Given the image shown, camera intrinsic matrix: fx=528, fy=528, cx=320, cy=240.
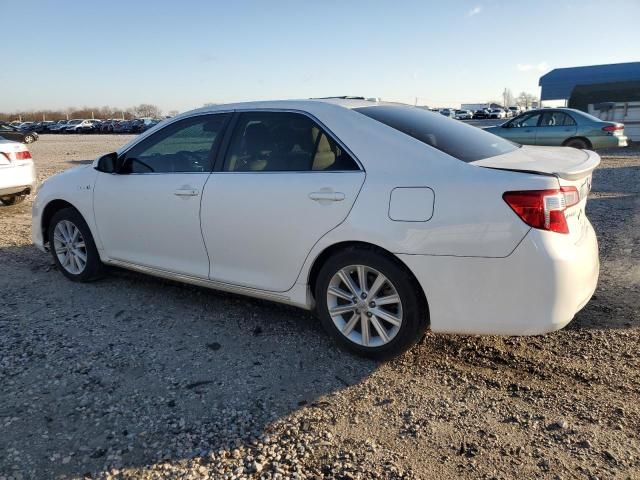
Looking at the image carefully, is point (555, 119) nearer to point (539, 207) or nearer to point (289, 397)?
point (539, 207)

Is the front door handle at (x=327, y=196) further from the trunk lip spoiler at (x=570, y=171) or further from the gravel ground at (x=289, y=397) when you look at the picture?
the gravel ground at (x=289, y=397)

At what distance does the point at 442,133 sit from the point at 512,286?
3.88 ft

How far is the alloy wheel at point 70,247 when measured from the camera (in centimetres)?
502

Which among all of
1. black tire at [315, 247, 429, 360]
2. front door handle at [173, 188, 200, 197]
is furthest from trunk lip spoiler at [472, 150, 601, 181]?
front door handle at [173, 188, 200, 197]

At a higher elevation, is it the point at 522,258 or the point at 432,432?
the point at 522,258

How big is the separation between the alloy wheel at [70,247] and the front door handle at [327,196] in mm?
2669

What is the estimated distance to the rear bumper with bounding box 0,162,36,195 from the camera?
8.50 metres

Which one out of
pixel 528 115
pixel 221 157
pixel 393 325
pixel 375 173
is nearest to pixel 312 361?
pixel 393 325

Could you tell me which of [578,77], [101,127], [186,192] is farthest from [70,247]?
[578,77]

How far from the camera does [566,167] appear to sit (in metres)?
3.10

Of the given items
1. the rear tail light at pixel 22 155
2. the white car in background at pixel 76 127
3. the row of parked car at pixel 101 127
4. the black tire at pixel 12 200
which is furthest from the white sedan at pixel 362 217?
the white car in background at pixel 76 127

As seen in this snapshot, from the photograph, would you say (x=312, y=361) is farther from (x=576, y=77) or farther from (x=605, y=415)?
(x=576, y=77)

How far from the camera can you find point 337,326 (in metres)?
3.53

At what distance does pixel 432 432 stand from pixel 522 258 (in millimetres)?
1033
